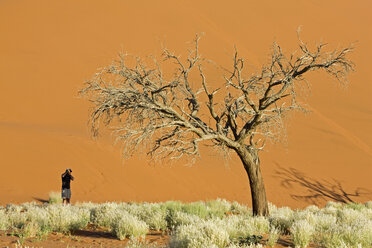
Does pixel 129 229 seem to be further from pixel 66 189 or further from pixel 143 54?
pixel 143 54

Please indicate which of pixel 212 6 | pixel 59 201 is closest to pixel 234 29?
pixel 212 6

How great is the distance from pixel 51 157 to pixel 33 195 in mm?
2900

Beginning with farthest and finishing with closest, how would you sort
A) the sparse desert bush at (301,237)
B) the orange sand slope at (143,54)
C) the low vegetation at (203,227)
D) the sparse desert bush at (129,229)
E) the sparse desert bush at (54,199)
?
the orange sand slope at (143,54) → the sparse desert bush at (54,199) → the sparse desert bush at (129,229) → the sparse desert bush at (301,237) → the low vegetation at (203,227)

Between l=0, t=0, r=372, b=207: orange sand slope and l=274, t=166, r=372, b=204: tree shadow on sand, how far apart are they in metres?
0.06

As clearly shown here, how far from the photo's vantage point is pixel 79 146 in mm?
20953

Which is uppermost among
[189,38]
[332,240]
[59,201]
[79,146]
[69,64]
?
[189,38]

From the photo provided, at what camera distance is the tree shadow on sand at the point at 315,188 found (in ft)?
67.1

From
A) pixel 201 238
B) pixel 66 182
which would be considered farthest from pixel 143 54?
pixel 201 238

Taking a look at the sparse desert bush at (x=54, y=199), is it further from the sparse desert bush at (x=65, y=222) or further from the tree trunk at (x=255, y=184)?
the tree trunk at (x=255, y=184)

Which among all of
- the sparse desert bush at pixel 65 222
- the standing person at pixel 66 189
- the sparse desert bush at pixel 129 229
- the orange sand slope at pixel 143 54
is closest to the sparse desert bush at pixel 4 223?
the sparse desert bush at pixel 65 222

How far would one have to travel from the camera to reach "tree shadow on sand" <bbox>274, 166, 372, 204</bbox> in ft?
67.1

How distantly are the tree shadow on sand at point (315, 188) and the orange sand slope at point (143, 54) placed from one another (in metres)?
0.06

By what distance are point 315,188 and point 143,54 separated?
22041mm

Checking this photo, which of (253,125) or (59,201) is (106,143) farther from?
(253,125)
